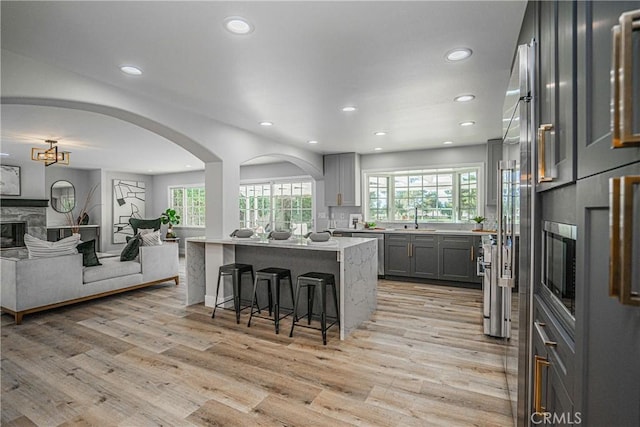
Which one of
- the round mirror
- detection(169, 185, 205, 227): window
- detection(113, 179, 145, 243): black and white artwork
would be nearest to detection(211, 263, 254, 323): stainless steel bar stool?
detection(169, 185, 205, 227): window

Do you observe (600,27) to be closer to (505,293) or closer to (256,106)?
(505,293)

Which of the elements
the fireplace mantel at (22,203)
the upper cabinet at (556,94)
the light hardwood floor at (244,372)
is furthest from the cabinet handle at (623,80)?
the fireplace mantel at (22,203)

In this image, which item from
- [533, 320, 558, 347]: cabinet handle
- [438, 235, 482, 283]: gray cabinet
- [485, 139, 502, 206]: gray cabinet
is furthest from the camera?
[485, 139, 502, 206]: gray cabinet

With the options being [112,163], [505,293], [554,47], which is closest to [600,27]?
[554,47]

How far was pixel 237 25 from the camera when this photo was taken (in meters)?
2.12

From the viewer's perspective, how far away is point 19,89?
2.49 m

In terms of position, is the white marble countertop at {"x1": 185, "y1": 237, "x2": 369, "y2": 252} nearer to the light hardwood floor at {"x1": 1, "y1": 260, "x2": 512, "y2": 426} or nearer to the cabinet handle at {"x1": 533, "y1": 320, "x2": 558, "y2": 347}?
the light hardwood floor at {"x1": 1, "y1": 260, "x2": 512, "y2": 426}

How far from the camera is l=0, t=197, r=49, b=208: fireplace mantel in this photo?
22.7 feet

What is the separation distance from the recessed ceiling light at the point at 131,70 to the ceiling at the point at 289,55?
7cm

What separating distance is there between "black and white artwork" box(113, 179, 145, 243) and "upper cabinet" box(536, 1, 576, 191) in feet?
34.5

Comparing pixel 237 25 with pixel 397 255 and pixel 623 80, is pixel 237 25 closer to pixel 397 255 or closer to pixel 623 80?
pixel 623 80

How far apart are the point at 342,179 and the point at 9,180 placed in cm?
735

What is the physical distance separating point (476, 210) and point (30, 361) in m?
6.45

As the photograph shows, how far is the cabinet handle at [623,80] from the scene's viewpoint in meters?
0.44
